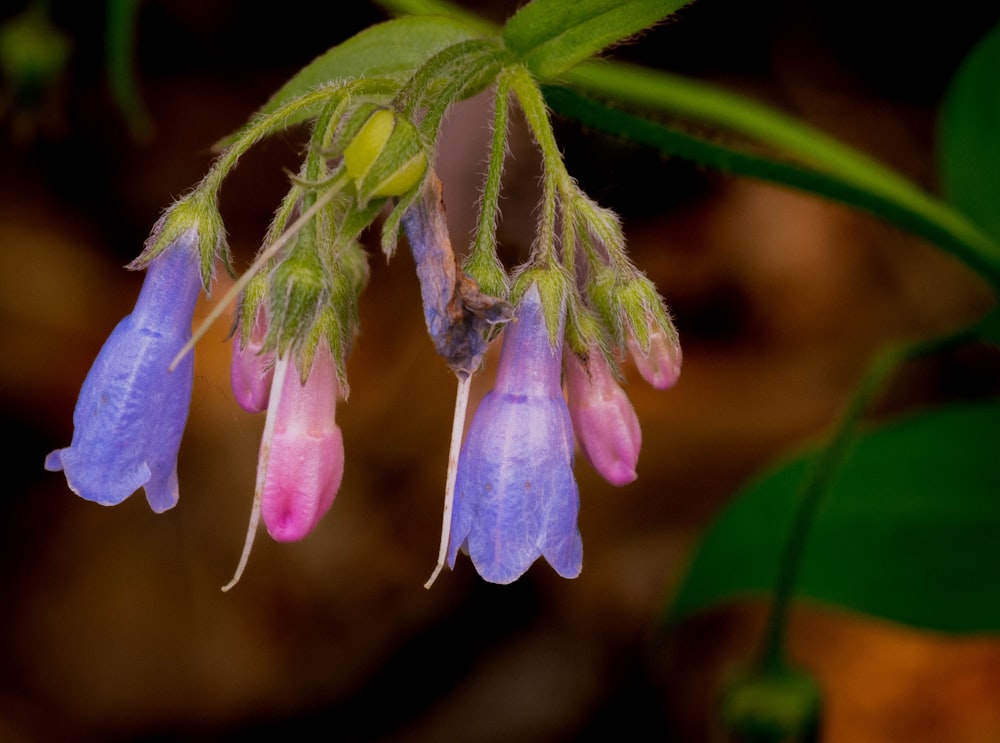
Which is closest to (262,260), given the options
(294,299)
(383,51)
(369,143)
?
(294,299)

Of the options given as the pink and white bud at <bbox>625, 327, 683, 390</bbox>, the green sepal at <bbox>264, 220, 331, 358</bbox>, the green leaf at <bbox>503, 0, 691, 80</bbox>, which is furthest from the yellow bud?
the pink and white bud at <bbox>625, 327, 683, 390</bbox>

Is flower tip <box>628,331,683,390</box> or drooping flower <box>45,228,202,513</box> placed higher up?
drooping flower <box>45,228,202,513</box>

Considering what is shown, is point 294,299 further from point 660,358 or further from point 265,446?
point 660,358

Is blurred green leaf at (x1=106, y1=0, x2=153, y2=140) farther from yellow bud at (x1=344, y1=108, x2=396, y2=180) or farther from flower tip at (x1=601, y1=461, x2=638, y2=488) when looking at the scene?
flower tip at (x1=601, y1=461, x2=638, y2=488)

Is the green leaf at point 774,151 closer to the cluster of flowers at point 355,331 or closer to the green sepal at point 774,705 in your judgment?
the cluster of flowers at point 355,331

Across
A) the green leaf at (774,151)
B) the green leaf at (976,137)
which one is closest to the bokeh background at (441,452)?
the green leaf at (774,151)
